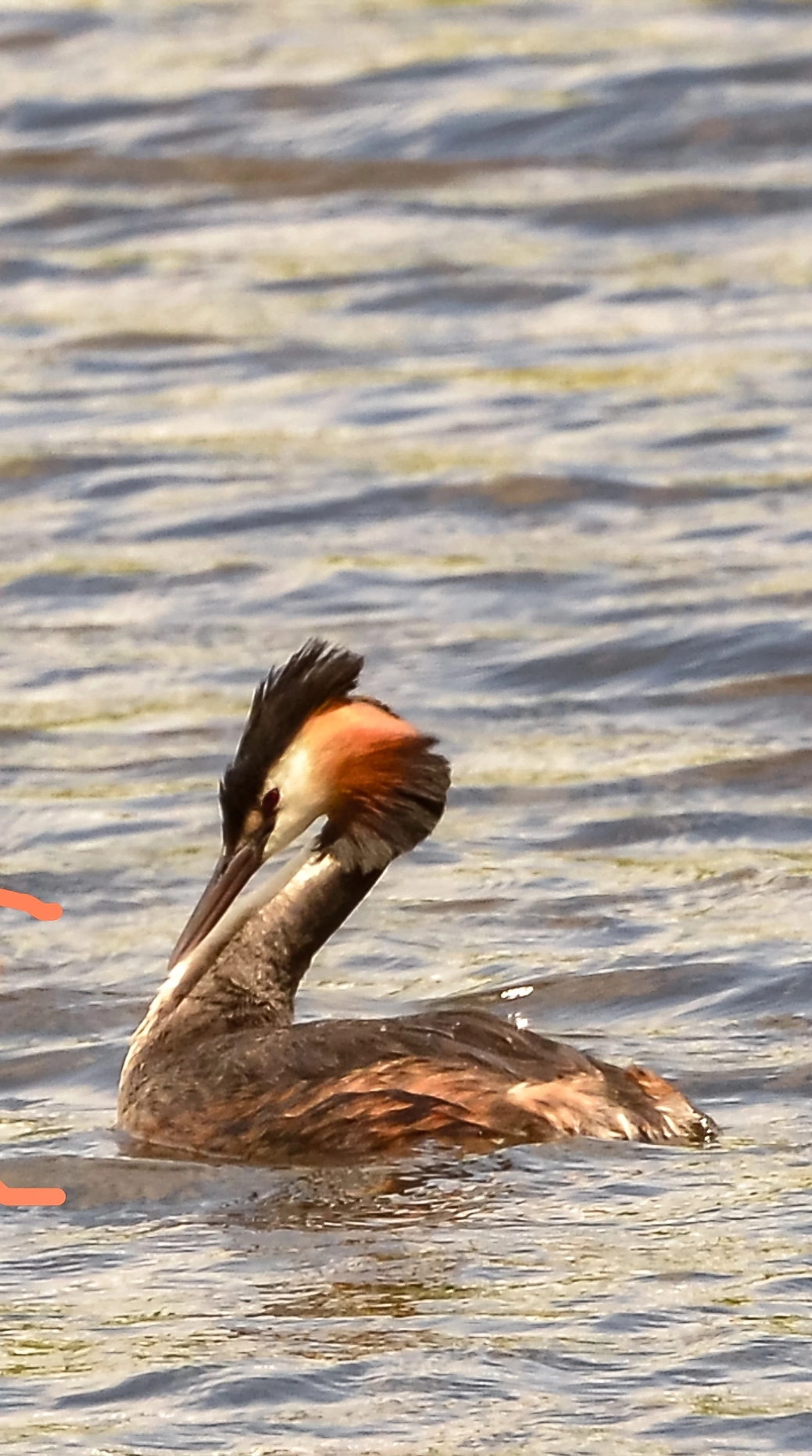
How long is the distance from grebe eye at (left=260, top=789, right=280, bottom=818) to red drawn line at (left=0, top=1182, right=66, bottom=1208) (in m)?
1.35

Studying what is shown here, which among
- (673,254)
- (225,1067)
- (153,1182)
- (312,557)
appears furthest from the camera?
(673,254)

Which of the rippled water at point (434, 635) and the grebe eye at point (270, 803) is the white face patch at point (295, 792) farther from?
the rippled water at point (434, 635)

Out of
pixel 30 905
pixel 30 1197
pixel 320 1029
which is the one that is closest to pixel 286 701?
pixel 320 1029

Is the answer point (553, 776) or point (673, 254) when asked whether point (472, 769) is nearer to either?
point (553, 776)

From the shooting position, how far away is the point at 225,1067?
7.90 m

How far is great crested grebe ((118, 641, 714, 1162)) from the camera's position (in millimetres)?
7445

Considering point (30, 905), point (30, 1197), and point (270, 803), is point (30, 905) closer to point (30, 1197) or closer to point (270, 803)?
point (270, 803)

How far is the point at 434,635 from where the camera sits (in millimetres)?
12141

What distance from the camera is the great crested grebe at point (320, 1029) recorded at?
24.4 feet

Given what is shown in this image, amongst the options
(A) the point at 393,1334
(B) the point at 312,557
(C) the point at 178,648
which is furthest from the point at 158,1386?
(B) the point at 312,557

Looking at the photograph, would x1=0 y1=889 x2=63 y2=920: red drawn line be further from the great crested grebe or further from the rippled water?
the great crested grebe

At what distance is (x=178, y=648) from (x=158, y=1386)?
6.17 metres

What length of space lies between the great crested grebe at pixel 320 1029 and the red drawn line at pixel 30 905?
1.13 meters

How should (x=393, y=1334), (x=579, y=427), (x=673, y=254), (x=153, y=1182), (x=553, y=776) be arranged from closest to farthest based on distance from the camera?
1. (x=393, y=1334)
2. (x=153, y=1182)
3. (x=553, y=776)
4. (x=579, y=427)
5. (x=673, y=254)
